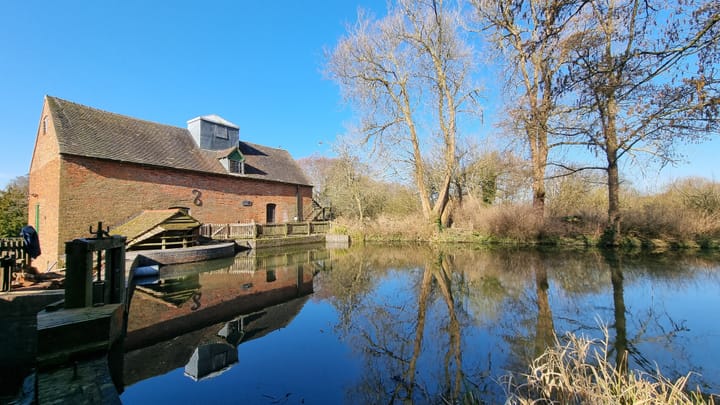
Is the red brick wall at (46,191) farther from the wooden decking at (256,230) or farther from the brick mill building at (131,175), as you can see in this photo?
the wooden decking at (256,230)

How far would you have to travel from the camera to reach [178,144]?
1817 cm

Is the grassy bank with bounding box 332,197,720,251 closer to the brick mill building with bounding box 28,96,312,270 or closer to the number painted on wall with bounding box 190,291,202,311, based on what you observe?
the brick mill building with bounding box 28,96,312,270

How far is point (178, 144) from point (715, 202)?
25.4 m

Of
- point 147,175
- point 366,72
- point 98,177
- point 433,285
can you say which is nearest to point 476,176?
point 366,72

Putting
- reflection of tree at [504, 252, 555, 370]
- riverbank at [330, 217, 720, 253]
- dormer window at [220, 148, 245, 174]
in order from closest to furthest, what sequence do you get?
reflection of tree at [504, 252, 555, 370] < riverbank at [330, 217, 720, 253] < dormer window at [220, 148, 245, 174]

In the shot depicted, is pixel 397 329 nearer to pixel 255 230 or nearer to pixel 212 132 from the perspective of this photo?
pixel 255 230

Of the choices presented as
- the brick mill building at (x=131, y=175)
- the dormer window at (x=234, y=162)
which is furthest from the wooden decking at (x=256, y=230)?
the dormer window at (x=234, y=162)

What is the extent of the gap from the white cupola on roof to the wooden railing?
620 centimetres

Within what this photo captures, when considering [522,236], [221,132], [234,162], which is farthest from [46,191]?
[522,236]

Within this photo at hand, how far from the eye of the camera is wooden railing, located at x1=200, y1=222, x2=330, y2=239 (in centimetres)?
1598

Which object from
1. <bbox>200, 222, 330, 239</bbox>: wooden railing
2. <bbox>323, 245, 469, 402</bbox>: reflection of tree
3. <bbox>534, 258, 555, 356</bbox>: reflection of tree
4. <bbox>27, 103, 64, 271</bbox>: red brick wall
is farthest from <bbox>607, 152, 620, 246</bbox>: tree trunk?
<bbox>27, 103, 64, 271</bbox>: red brick wall

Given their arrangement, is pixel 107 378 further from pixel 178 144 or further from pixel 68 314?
pixel 178 144

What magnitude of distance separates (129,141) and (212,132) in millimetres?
5062

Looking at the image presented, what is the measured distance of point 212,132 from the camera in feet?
65.4
